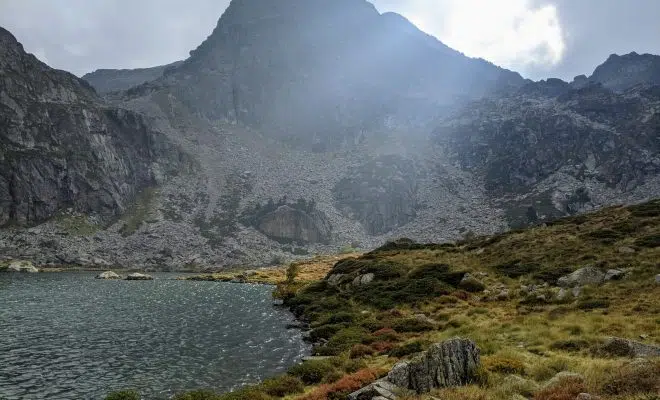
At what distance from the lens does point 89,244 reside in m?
169

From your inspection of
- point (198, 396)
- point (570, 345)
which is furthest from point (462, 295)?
point (198, 396)

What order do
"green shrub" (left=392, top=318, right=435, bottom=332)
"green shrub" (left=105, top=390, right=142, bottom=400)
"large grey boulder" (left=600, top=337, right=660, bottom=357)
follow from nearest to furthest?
"large grey boulder" (left=600, top=337, right=660, bottom=357) → "green shrub" (left=105, top=390, right=142, bottom=400) → "green shrub" (left=392, top=318, right=435, bottom=332)

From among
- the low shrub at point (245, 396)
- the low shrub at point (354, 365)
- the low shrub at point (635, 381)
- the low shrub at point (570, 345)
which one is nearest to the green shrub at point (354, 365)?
the low shrub at point (354, 365)

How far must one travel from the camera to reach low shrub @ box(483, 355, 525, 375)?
20.0 meters

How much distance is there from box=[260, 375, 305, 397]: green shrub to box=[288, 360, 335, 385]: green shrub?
0.90m

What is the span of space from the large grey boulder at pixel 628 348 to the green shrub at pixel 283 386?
51.1ft

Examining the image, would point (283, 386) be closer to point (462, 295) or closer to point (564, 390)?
point (564, 390)

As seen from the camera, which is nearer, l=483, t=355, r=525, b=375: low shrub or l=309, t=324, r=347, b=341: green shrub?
l=483, t=355, r=525, b=375: low shrub

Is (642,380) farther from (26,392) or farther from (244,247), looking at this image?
(244,247)

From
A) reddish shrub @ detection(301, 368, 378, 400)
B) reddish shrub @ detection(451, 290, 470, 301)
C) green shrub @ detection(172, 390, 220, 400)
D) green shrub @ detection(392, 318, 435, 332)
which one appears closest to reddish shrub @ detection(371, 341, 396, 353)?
green shrub @ detection(392, 318, 435, 332)

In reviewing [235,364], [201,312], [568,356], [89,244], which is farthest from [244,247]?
[568,356]

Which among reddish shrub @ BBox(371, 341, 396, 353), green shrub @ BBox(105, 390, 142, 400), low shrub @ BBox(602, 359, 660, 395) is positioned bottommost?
reddish shrub @ BBox(371, 341, 396, 353)

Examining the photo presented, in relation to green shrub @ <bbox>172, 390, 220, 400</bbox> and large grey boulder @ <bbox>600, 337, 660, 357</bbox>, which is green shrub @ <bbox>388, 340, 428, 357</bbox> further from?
green shrub @ <bbox>172, 390, 220, 400</bbox>

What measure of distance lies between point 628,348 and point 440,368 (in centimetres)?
890
